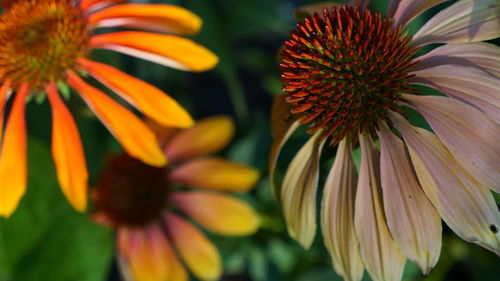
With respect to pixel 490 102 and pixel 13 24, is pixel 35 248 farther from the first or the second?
pixel 490 102

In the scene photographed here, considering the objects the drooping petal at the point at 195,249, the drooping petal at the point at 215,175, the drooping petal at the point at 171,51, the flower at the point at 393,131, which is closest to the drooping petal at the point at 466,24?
the flower at the point at 393,131

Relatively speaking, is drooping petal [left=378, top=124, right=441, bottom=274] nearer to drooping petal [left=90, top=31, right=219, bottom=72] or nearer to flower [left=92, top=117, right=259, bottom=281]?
drooping petal [left=90, top=31, right=219, bottom=72]

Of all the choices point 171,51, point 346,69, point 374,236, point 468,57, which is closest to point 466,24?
point 468,57

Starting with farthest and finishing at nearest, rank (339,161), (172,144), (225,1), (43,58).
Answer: (225,1) → (172,144) → (43,58) → (339,161)

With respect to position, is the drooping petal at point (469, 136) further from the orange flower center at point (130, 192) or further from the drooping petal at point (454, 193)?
the orange flower center at point (130, 192)

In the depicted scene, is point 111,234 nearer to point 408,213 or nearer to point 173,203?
point 173,203

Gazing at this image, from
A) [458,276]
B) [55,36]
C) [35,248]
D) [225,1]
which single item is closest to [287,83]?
[55,36]
